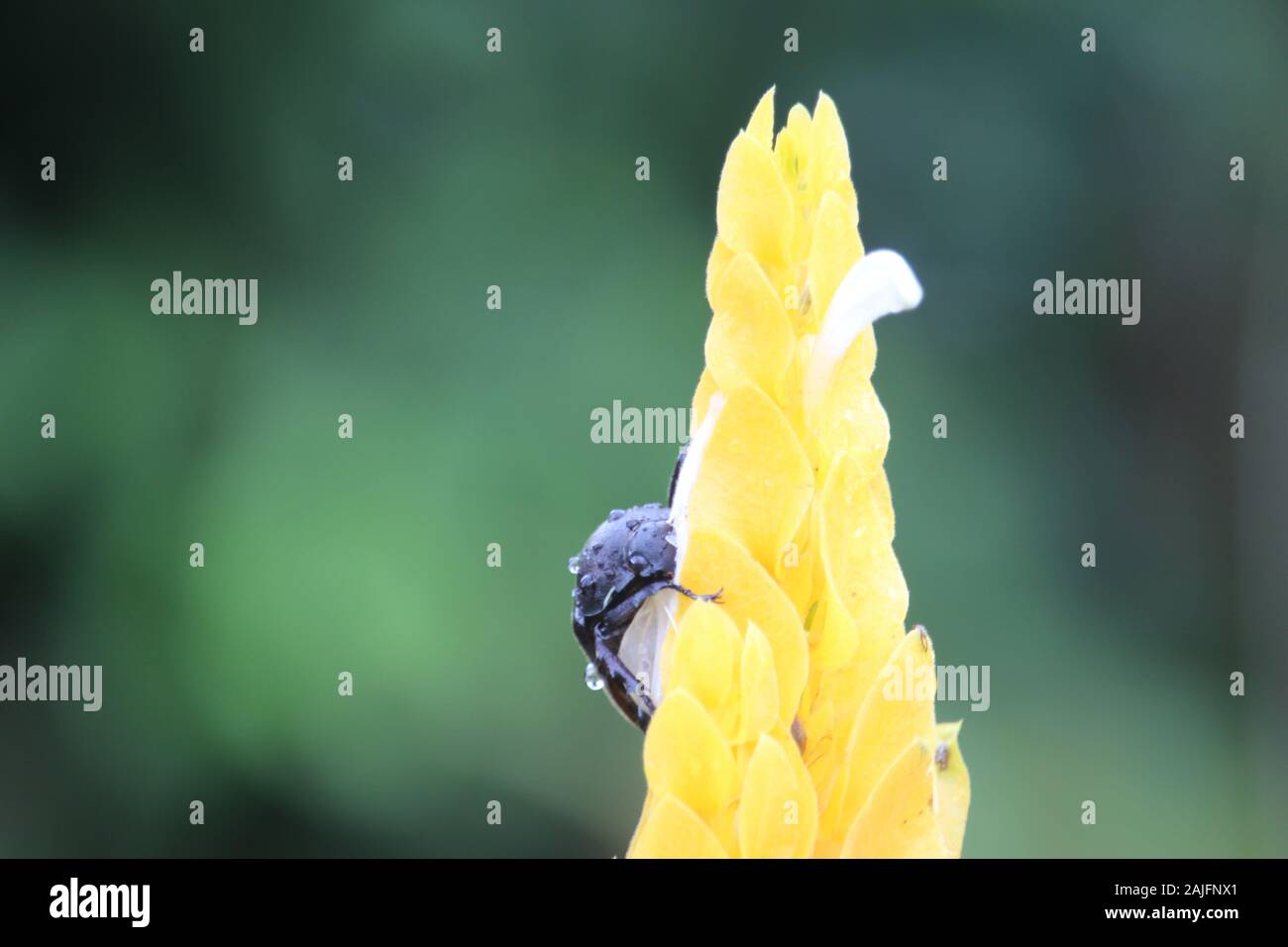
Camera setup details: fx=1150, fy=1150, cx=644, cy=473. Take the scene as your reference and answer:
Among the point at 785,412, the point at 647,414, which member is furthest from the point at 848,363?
the point at 647,414

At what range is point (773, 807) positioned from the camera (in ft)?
1.08

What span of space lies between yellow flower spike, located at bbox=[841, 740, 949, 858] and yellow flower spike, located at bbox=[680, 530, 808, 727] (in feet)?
0.12

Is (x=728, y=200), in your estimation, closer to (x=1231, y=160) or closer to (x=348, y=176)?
(x=348, y=176)

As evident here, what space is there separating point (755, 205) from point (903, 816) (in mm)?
193

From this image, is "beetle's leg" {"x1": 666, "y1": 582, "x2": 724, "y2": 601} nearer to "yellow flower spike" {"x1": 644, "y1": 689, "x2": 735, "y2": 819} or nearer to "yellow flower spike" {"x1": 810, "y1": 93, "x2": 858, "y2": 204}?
"yellow flower spike" {"x1": 644, "y1": 689, "x2": 735, "y2": 819}

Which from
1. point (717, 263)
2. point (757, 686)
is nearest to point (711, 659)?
point (757, 686)

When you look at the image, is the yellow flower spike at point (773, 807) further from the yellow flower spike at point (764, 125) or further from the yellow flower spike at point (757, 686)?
the yellow flower spike at point (764, 125)

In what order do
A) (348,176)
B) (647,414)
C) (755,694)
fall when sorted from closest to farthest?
(755,694)
(647,414)
(348,176)

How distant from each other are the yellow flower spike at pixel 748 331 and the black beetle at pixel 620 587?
5 centimetres

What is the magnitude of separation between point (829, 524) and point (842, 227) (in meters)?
0.09

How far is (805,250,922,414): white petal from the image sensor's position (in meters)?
0.33

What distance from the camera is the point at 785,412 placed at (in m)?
0.36

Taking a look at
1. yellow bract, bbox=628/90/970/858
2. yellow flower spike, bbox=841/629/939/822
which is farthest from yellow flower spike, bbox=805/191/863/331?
yellow flower spike, bbox=841/629/939/822

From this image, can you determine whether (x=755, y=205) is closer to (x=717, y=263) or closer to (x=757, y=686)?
(x=717, y=263)
